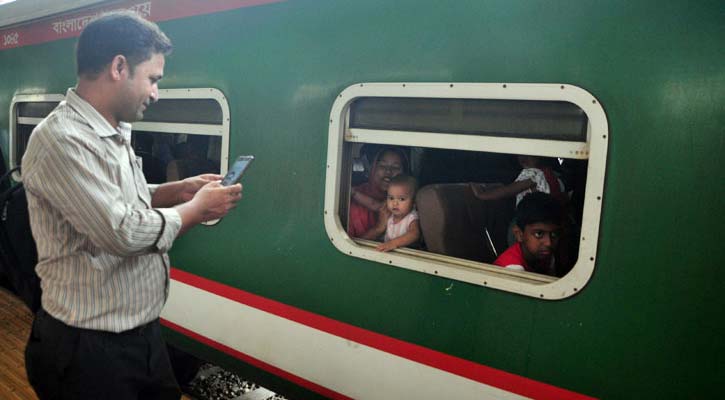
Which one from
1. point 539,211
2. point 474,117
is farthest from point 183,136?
point 539,211

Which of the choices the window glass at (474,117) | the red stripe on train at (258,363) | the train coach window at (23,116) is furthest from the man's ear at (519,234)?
the train coach window at (23,116)

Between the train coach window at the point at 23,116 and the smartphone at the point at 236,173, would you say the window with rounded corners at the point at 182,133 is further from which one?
the smartphone at the point at 236,173

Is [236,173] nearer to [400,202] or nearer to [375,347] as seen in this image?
[400,202]

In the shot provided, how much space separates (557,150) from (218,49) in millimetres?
1927

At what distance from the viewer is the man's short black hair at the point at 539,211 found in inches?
86.4

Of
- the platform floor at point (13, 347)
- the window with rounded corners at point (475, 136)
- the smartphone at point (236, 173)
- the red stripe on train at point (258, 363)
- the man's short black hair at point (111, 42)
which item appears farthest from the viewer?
the platform floor at point (13, 347)

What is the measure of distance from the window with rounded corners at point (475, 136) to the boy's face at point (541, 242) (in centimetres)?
10

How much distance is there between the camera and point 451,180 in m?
3.29

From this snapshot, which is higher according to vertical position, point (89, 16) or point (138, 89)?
point (89, 16)

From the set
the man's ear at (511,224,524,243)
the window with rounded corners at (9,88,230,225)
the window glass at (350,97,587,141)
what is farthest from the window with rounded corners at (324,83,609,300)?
the window with rounded corners at (9,88,230,225)

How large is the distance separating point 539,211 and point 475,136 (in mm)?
464

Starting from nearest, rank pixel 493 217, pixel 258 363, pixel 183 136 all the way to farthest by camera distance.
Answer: pixel 493 217 → pixel 258 363 → pixel 183 136

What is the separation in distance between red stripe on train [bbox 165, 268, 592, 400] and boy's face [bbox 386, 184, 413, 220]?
56 cm

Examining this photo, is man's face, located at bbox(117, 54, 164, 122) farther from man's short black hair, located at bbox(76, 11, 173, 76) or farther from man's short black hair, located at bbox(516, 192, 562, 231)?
man's short black hair, located at bbox(516, 192, 562, 231)
